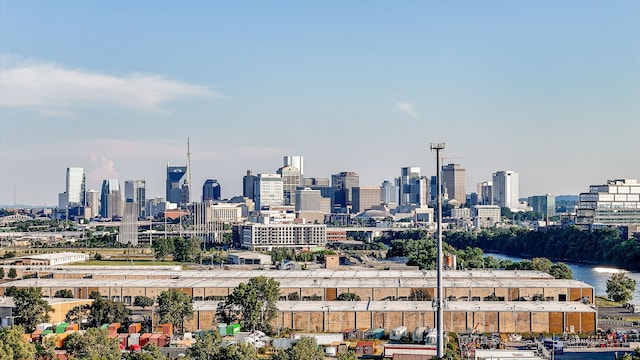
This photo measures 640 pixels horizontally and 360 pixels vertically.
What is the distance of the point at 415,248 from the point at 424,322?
26.1 metres

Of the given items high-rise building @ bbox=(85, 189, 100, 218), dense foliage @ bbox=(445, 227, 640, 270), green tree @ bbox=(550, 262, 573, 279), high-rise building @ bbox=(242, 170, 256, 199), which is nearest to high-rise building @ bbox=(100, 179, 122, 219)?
high-rise building @ bbox=(85, 189, 100, 218)

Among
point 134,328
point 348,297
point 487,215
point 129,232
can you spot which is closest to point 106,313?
point 134,328

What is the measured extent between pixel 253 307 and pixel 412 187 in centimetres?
11107

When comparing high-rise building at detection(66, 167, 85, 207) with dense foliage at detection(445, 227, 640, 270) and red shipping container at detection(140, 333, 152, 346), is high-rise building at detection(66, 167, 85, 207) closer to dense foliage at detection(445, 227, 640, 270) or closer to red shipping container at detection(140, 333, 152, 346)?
dense foliage at detection(445, 227, 640, 270)

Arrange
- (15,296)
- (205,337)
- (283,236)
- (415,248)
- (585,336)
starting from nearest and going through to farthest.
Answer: (205,337), (585,336), (15,296), (415,248), (283,236)

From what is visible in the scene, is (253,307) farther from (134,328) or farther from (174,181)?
(174,181)

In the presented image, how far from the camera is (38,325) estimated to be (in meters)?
17.5

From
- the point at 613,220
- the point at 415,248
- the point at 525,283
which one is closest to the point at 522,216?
the point at 613,220

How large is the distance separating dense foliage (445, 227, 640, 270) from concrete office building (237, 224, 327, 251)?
29.9 ft

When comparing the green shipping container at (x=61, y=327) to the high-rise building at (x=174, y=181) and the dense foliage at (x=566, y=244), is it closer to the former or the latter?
the dense foliage at (x=566, y=244)

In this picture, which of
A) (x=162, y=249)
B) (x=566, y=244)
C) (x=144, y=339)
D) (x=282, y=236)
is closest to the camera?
(x=144, y=339)

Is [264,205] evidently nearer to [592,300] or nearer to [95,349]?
[592,300]

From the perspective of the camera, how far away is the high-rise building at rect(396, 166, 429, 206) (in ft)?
392

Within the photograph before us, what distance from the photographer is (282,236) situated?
56.7m
